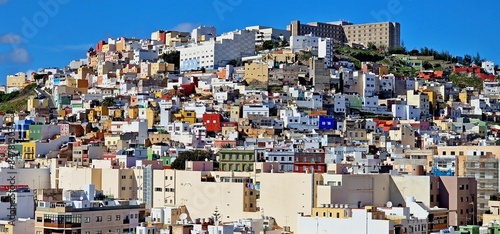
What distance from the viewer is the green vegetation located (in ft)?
192

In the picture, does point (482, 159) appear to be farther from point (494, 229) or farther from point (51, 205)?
point (51, 205)

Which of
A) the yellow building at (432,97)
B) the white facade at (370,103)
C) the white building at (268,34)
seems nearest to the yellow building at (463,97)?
the yellow building at (432,97)

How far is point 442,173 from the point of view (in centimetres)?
2969

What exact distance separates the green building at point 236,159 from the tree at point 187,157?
1307 mm

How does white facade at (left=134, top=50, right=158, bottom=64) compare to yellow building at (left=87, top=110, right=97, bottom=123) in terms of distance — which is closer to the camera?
yellow building at (left=87, top=110, right=97, bottom=123)

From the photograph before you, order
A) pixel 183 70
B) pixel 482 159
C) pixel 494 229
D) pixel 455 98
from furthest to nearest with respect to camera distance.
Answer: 1. pixel 183 70
2. pixel 455 98
3. pixel 482 159
4. pixel 494 229

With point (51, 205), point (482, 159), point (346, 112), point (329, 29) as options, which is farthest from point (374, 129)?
point (329, 29)

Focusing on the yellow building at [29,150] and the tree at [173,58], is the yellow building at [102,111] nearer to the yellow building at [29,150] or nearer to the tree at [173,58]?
the yellow building at [29,150]

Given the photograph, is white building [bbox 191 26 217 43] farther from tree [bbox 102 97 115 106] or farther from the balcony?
the balcony

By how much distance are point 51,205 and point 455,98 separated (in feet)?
116

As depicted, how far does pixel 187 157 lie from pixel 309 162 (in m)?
3.85

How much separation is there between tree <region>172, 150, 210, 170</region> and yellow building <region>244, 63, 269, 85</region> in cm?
1891

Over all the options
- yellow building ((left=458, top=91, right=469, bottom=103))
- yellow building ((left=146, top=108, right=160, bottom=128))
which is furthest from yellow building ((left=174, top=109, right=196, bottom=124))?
yellow building ((left=458, top=91, right=469, bottom=103))

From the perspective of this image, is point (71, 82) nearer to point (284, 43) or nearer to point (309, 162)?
point (284, 43)
